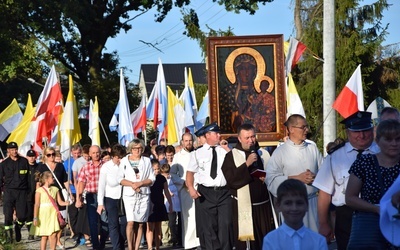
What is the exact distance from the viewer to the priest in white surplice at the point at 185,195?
54.5 feet

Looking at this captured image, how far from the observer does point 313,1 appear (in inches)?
1624

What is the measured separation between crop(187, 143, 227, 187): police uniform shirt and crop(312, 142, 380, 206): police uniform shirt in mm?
5127

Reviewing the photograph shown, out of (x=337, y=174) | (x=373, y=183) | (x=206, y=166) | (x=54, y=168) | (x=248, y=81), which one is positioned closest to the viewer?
(x=373, y=183)

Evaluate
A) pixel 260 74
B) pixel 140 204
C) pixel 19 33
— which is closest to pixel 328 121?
pixel 260 74

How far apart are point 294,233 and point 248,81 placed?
33.2ft

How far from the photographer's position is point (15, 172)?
18.8 m

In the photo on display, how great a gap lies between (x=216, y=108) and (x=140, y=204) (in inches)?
80.5

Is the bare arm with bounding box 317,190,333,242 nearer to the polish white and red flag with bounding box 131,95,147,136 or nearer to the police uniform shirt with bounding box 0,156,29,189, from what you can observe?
the police uniform shirt with bounding box 0,156,29,189

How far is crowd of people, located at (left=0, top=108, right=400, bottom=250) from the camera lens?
698cm

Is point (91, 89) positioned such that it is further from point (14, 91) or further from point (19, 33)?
point (14, 91)

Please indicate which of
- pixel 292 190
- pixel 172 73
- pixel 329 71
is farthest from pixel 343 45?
pixel 172 73

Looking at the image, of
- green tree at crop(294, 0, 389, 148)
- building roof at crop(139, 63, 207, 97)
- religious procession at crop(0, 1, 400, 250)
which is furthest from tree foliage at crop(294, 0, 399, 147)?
building roof at crop(139, 63, 207, 97)

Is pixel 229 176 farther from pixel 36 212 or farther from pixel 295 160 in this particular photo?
pixel 36 212

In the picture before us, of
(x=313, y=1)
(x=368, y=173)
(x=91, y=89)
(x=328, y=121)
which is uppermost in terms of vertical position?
(x=313, y=1)
